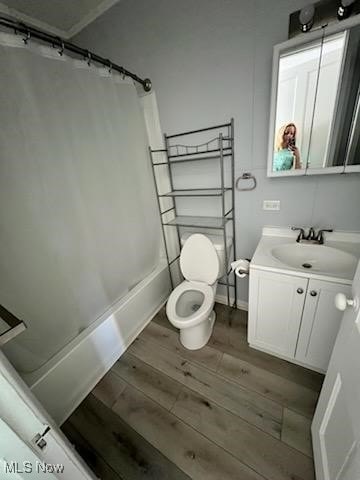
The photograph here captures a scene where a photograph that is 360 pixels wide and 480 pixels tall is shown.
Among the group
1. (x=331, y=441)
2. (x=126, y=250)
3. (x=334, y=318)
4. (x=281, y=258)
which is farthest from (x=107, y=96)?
(x=331, y=441)

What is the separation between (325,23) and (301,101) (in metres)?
0.32

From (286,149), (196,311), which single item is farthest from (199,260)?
(286,149)

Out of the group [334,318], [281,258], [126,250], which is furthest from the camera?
[126,250]

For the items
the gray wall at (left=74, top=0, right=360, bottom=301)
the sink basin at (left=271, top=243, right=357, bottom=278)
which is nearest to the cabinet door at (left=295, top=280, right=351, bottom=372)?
the sink basin at (left=271, top=243, right=357, bottom=278)

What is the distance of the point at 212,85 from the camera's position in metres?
1.37

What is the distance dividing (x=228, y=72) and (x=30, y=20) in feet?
5.05

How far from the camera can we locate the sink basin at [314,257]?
116cm

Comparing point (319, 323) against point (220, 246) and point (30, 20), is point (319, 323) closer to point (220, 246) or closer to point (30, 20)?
point (220, 246)

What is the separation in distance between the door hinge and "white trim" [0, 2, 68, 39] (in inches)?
94.4

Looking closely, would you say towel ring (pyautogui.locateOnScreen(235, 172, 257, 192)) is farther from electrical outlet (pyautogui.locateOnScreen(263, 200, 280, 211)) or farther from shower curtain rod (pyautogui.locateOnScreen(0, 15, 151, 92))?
shower curtain rod (pyautogui.locateOnScreen(0, 15, 151, 92))

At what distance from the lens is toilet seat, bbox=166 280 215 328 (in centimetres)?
135

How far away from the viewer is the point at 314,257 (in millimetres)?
1312

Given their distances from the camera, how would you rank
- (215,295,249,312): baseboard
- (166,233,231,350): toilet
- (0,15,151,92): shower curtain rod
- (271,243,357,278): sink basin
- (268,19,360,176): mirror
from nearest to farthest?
1. (0,15,151,92): shower curtain rod
2. (268,19,360,176): mirror
3. (271,243,357,278): sink basin
4. (166,233,231,350): toilet
5. (215,295,249,312): baseboard

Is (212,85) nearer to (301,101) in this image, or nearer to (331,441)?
(301,101)
